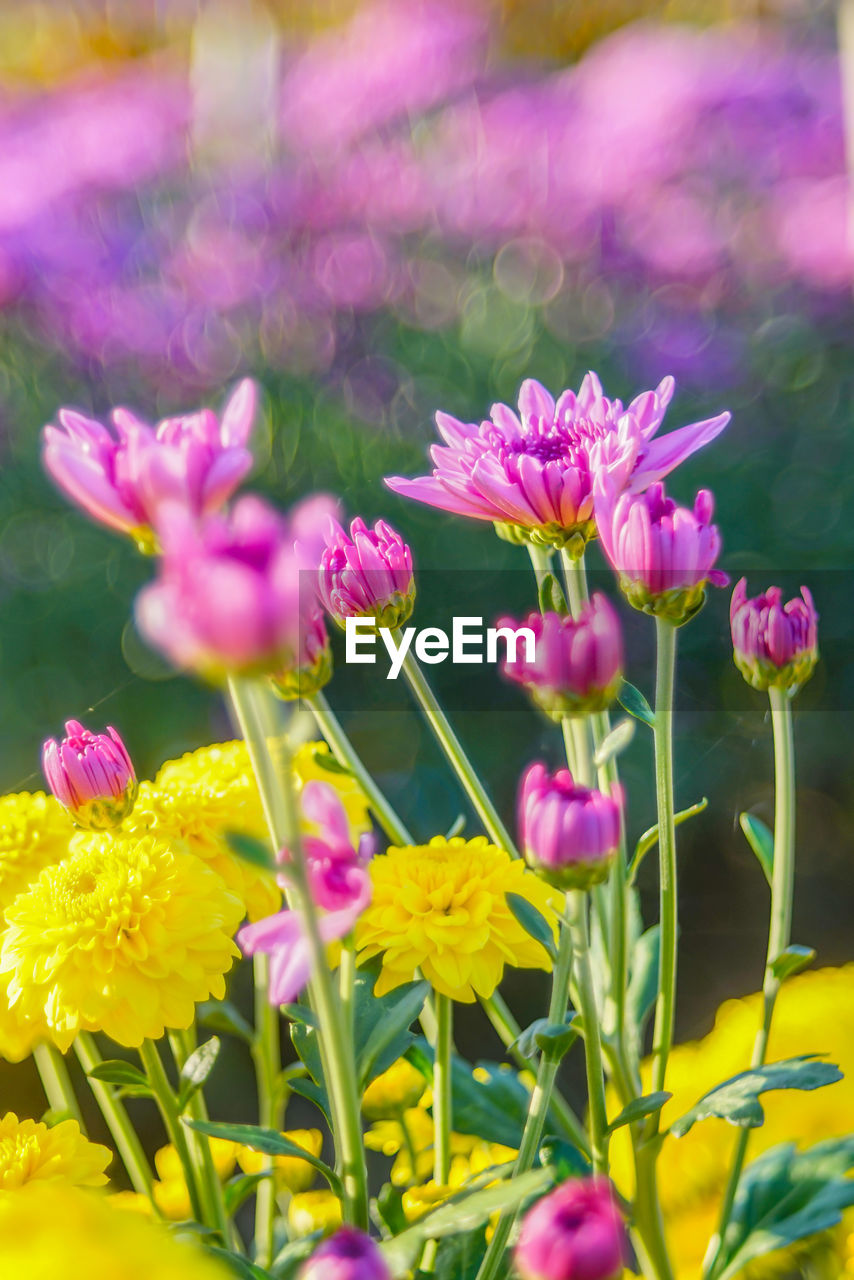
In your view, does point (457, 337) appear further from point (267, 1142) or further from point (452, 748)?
point (267, 1142)

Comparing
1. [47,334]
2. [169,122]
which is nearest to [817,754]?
[47,334]

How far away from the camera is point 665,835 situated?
31 centimetres

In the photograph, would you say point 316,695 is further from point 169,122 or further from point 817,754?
point 169,122

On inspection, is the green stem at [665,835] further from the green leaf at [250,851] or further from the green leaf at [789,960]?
the green leaf at [250,851]

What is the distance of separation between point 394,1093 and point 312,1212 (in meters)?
0.05

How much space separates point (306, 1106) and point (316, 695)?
74 cm

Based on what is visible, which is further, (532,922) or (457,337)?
Answer: (457,337)

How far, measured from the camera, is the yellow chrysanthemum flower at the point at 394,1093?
42 centimetres

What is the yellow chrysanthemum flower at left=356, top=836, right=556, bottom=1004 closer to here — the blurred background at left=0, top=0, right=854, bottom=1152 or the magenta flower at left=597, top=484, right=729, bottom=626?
the magenta flower at left=597, top=484, right=729, bottom=626

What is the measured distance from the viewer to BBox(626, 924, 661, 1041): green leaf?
1.26 feet

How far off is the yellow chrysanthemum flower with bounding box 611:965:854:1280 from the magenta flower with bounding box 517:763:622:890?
0.15 metres

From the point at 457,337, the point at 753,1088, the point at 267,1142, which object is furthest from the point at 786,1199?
the point at 457,337

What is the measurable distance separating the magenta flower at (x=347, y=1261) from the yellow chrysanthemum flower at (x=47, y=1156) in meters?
0.15

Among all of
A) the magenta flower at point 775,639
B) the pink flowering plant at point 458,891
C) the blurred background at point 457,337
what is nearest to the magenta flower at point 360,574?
the pink flowering plant at point 458,891
